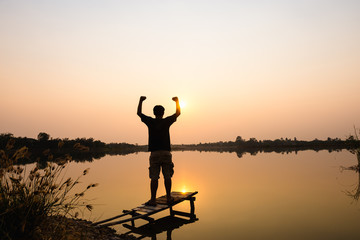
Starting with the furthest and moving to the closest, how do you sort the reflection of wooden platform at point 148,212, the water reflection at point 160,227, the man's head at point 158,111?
the man's head at point 158,111
the water reflection at point 160,227
the reflection of wooden platform at point 148,212

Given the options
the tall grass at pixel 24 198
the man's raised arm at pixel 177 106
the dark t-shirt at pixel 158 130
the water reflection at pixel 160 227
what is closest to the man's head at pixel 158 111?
the dark t-shirt at pixel 158 130

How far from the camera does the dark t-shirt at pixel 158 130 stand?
27.2 feet

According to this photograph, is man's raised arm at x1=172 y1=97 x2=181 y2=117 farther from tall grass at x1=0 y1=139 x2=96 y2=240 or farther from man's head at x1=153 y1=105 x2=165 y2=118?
tall grass at x1=0 y1=139 x2=96 y2=240

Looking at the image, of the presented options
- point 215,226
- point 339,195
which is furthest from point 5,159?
point 339,195

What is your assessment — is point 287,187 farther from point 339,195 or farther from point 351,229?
point 351,229

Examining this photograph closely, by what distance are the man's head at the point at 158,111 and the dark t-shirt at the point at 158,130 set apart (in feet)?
0.69

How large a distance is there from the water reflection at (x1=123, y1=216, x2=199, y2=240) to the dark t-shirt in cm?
260

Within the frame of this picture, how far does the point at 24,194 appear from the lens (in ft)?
14.5

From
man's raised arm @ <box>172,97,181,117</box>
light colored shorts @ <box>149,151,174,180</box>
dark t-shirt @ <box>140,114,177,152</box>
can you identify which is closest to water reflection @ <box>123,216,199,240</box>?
light colored shorts @ <box>149,151,174,180</box>

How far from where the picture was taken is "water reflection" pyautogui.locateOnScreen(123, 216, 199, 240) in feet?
27.0

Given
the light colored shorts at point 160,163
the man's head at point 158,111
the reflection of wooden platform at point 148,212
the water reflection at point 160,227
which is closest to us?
the reflection of wooden platform at point 148,212

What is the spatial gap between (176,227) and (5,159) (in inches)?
243

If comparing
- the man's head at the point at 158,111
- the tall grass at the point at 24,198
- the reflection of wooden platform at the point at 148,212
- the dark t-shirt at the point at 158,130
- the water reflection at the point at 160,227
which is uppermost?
the man's head at the point at 158,111

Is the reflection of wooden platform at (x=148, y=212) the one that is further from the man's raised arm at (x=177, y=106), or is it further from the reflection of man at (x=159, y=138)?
the man's raised arm at (x=177, y=106)
